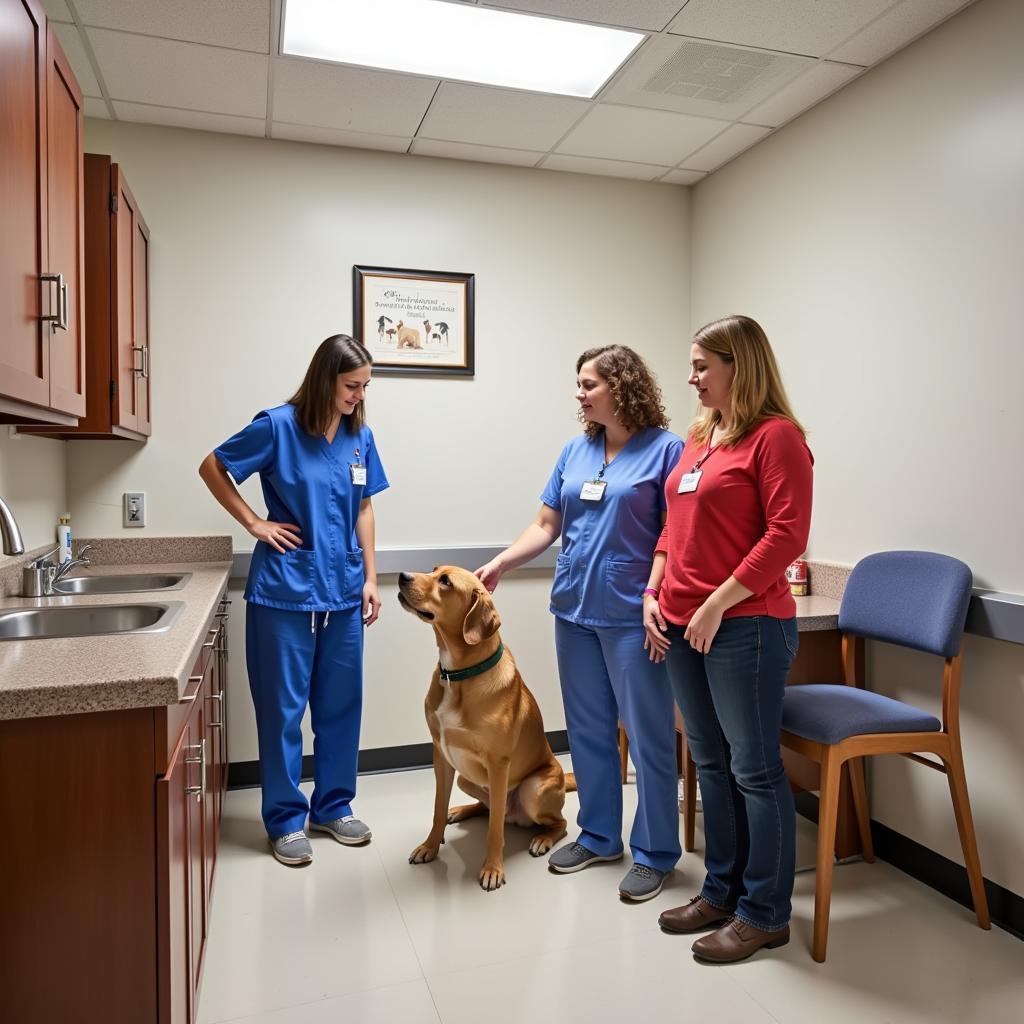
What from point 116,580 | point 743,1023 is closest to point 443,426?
point 116,580

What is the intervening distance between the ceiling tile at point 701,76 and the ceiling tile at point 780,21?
0.05m

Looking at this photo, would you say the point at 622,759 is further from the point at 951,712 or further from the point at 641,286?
the point at 641,286

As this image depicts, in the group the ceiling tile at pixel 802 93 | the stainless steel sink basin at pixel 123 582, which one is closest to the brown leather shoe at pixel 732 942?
the stainless steel sink basin at pixel 123 582

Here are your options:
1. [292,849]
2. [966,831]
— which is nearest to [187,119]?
[292,849]

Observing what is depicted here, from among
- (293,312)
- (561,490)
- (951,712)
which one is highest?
(293,312)

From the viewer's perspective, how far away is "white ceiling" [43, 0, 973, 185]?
91.3 inches

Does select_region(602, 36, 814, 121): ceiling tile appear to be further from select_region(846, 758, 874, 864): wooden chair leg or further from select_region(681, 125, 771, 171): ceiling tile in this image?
select_region(846, 758, 874, 864): wooden chair leg

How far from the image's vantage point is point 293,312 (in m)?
3.26

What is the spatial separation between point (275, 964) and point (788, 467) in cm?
170

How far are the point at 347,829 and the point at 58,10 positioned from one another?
2543mm

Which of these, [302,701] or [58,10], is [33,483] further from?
[58,10]

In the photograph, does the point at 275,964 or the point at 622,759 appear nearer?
the point at 275,964

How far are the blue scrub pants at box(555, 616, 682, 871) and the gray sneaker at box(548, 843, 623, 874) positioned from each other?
21mm

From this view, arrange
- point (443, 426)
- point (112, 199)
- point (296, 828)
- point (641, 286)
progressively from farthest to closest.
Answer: point (641, 286), point (443, 426), point (296, 828), point (112, 199)
